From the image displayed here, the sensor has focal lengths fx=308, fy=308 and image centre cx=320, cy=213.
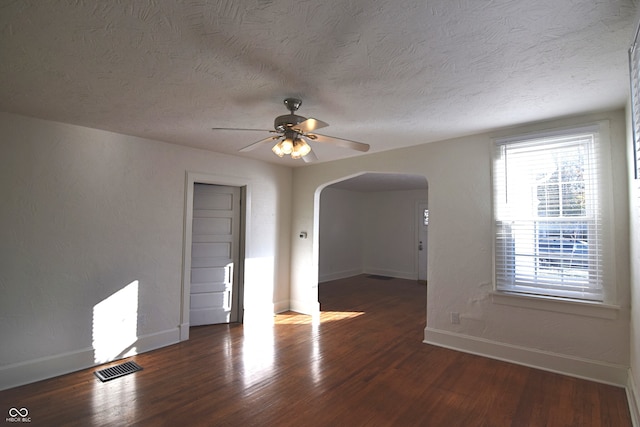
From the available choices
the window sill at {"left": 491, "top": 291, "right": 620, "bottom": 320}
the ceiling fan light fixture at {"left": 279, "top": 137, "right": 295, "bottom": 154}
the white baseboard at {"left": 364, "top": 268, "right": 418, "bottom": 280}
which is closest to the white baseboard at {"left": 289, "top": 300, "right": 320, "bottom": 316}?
the window sill at {"left": 491, "top": 291, "right": 620, "bottom": 320}

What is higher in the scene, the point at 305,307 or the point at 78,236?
the point at 78,236

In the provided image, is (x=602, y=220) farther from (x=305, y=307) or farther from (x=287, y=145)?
(x=305, y=307)

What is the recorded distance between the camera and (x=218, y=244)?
176 inches

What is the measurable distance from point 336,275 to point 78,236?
19.1 feet

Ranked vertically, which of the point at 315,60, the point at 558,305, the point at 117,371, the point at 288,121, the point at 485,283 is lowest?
the point at 117,371

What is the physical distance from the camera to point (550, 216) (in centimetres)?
299

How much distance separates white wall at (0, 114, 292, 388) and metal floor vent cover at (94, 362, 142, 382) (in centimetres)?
26

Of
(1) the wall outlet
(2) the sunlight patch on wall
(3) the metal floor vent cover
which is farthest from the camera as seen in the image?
(1) the wall outlet

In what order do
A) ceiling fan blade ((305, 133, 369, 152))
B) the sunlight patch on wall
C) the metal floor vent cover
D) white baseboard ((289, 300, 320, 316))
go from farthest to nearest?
white baseboard ((289, 300, 320, 316)), the sunlight patch on wall, the metal floor vent cover, ceiling fan blade ((305, 133, 369, 152))

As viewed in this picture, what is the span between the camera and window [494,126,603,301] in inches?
110

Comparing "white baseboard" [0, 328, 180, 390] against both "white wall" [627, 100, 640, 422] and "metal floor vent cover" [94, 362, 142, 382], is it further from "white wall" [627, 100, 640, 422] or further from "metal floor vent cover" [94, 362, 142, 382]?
"white wall" [627, 100, 640, 422]

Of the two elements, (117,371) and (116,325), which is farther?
(116,325)

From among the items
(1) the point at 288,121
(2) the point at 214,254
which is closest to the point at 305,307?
(2) the point at 214,254

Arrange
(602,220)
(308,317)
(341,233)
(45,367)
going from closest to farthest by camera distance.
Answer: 1. (602,220)
2. (45,367)
3. (308,317)
4. (341,233)
